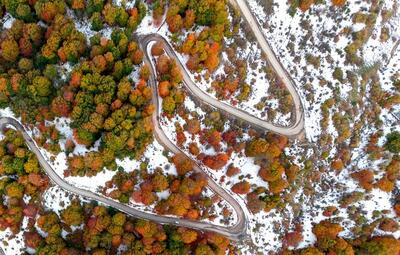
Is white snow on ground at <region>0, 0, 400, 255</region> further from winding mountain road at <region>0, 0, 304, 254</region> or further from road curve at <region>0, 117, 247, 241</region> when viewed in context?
road curve at <region>0, 117, 247, 241</region>

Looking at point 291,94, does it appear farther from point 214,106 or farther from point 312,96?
point 214,106

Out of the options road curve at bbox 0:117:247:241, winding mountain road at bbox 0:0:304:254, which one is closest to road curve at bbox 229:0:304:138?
winding mountain road at bbox 0:0:304:254

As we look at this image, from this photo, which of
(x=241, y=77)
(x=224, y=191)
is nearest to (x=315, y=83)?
(x=241, y=77)

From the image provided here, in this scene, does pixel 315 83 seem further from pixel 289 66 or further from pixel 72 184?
pixel 72 184

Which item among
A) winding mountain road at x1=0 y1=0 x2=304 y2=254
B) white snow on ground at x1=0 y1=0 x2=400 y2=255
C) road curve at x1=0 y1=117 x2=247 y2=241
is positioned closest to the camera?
winding mountain road at x1=0 y1=0 x2=304 y2=254

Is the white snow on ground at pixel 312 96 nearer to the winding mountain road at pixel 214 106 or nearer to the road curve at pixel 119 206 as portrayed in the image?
the winding mountain road at pixel 214 106

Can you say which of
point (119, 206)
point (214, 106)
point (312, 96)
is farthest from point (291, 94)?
point (119, 206)

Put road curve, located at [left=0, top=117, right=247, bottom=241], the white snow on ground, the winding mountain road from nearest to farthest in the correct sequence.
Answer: the winding mountain road, road curve, located at [left=0, top=117, right=247, bottom=241], the white snow on ground

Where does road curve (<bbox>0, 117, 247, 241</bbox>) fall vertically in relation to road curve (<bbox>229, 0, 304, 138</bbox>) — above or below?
below
